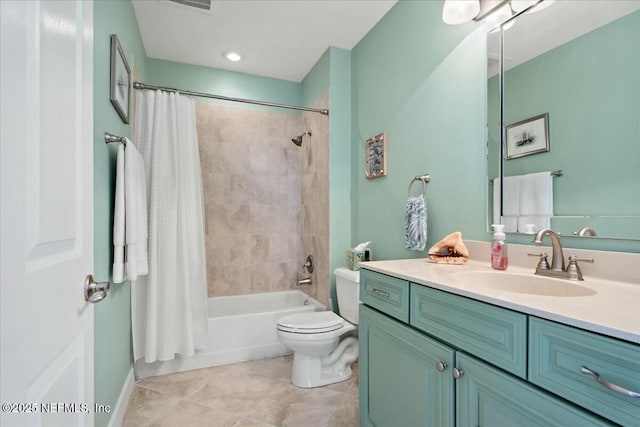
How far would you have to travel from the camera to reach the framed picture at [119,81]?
1.52 m

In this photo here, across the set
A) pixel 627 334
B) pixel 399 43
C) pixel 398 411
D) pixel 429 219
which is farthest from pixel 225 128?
pixel 627 334

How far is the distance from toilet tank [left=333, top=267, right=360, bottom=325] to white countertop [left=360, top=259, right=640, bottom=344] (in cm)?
90

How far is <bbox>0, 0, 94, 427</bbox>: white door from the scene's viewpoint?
0.50 metres

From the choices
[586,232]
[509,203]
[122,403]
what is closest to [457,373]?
[586,232]

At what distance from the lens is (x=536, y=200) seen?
1.27m

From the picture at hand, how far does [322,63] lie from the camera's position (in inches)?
108

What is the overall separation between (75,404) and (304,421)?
48.8 inches

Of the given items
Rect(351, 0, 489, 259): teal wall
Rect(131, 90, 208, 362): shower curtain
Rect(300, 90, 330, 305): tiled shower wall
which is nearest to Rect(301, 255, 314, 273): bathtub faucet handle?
Rect(300, 90, 330, 305): tiled shower wall

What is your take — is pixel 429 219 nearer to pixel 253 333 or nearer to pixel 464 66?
pixel 464 66

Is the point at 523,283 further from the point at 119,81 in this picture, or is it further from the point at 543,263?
the point at 119,81

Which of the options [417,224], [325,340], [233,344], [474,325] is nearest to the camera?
[474,325]

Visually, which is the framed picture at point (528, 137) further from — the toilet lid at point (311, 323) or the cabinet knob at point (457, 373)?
the toilet lid at point (311, 323)

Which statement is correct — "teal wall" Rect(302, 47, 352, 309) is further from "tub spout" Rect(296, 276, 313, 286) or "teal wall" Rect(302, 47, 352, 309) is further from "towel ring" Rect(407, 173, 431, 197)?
"towel ring" Rect(407, 173, 431, 197)

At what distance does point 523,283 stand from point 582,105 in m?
0.68
